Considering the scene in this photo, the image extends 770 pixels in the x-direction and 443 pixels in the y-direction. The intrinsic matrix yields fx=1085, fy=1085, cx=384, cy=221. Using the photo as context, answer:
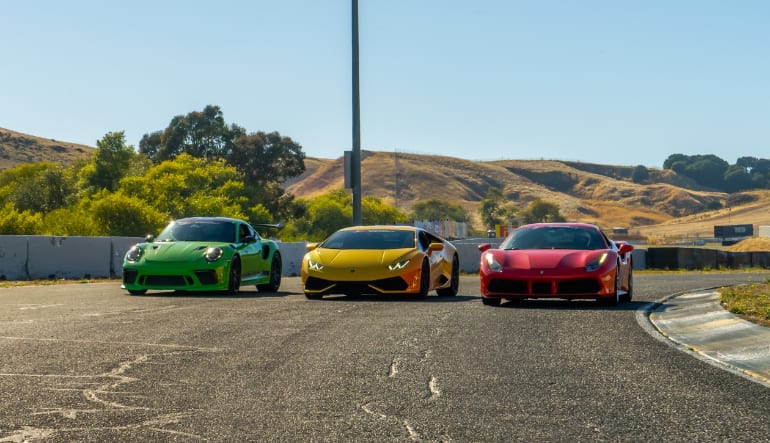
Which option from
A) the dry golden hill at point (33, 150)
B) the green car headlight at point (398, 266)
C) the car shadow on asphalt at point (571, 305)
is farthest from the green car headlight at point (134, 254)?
the dry golden hill at point (33, 150)

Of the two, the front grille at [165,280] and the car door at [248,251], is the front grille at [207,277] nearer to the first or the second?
the front grille at [165,280]

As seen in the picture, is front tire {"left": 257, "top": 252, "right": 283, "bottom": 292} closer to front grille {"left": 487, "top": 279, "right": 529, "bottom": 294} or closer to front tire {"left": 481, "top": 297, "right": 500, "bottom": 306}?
front tire {"left": 481, "top": 297, "right": 500, "bottom": 306}

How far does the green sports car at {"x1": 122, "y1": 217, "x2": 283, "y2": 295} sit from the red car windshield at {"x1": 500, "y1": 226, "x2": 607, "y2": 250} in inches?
183

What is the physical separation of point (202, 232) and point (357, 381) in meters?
11.7

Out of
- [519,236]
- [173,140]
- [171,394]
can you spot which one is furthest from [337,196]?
[171,394]

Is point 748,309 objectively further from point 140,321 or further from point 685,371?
point 140,321

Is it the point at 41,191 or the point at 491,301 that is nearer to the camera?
the point at 491,301

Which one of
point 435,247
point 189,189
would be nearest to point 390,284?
point 435,247

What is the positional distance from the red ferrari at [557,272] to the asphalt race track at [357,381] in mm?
1574

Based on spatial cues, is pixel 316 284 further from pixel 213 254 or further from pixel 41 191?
pixel 41 191

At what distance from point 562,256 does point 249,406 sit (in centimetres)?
925

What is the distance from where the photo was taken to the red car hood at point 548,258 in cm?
1509

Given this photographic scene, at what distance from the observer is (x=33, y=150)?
17625 cm

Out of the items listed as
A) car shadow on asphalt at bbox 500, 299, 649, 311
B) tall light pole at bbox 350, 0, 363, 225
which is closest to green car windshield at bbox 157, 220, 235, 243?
car shadow on asphalt at bbox 500, 299, 649, 311
